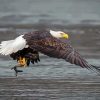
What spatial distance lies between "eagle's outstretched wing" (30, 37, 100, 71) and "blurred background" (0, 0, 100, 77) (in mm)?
2552

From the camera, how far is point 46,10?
20.9 m

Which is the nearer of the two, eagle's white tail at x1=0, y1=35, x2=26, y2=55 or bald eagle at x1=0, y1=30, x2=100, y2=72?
bald eagle at x1=0, y1=30, x2=100, y2=72

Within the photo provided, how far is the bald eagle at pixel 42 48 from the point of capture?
10.4 meters

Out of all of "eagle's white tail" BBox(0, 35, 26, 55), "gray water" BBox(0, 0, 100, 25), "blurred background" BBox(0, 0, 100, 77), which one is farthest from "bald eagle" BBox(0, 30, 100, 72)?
"gray water" BBox(0, 0, 100, 25)

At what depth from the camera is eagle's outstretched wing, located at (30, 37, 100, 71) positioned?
10.4 meters

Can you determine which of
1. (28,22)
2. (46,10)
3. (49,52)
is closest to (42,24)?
(28,22)

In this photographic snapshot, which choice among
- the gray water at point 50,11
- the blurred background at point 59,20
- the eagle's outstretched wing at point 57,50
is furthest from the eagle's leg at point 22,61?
the gray water at point 50,11

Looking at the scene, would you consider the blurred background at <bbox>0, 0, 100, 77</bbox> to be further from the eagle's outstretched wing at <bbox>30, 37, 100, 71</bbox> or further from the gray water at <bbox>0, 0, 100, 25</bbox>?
the eagle's outstretched wing at <bbox>30, 37, 100, 71</bbox>

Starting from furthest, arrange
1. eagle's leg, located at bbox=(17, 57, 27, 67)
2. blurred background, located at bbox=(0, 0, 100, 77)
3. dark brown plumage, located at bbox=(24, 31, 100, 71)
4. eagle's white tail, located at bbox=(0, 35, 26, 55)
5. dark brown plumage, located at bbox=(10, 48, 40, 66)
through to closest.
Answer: blurred background, located at bbox=(0, 0, 100, 77)
eagle's leg, located at bbox=(17, 57, 27, 67)
dark brown plumage, located at bbox=(10, 48, 40, 66)
eagle's white tail, located at bbox=(0, 35, 26, 55)
dark brown plumage, located at bbox=(24, 31, 100, 71)

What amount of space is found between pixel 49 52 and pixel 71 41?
17.9 ft

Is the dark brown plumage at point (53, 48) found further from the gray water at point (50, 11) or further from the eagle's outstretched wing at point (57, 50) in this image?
the gray water at point (50, 11)

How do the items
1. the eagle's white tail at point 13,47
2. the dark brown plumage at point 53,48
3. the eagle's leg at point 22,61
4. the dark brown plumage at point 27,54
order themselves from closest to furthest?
the dark brown plumage at point 53,48 → the eagle's white tail at point 13,47 → the dark brown plumage at point 27,54 → the eagle's leg at point 22,61

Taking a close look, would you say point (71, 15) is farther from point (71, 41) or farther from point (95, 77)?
point (95, 77)

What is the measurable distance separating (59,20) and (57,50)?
8779 millimetres
